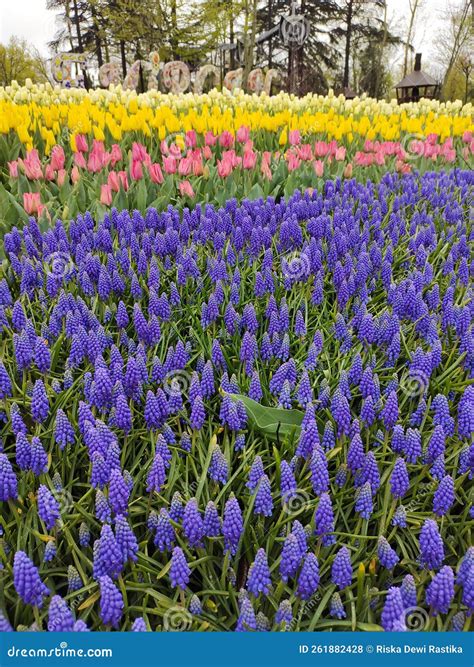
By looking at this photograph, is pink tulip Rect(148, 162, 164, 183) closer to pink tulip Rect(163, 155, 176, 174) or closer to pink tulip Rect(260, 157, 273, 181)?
pink tulip Rect(163, 155, 176, 174)

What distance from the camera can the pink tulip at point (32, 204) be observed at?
353cm

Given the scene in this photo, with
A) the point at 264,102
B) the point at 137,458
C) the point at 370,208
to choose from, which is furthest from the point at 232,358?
the point at 264,102

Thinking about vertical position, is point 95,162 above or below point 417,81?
below

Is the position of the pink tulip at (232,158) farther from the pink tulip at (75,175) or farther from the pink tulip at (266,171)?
the pink tulip at (75,175)

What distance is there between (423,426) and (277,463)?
613 mm

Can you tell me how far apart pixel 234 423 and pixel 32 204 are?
2458 millimetres

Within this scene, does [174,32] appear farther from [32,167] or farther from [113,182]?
[113,182]

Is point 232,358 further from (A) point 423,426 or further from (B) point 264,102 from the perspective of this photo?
(B) point 264,102

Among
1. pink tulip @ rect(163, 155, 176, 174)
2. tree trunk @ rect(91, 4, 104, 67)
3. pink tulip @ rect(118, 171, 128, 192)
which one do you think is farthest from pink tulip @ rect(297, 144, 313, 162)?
tree trunk @ rect(91, 4, 104, 67)

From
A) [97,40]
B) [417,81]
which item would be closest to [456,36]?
[417,81]

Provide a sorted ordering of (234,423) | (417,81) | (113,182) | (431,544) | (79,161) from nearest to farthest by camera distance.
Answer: (431,544) → (234,423) → (113,182) → (79,161) → (417,81)

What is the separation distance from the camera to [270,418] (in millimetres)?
1858

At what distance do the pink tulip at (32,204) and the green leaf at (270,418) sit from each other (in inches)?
93.0

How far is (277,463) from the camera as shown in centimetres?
171
